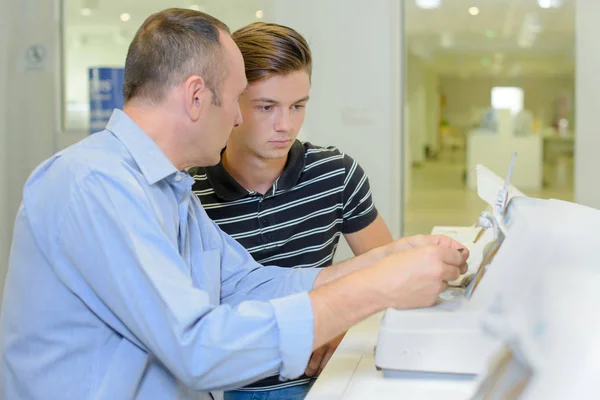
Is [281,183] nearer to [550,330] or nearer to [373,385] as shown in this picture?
[373,385]

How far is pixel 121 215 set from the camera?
46.1 inches

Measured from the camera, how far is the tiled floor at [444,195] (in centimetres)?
551

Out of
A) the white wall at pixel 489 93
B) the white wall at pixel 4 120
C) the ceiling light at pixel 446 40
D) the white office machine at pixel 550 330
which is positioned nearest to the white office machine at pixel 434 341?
the white office machine at pixel 550 330

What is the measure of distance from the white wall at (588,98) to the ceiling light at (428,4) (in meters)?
0.96

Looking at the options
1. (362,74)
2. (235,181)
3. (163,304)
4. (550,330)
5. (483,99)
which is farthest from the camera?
(483,99)

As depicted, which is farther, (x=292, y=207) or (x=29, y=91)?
(x=29, y=91)

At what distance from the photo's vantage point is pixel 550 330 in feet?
2.32

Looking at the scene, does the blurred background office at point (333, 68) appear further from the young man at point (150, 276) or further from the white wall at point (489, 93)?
the young man at point (150, 276)

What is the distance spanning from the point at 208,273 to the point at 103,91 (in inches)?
146

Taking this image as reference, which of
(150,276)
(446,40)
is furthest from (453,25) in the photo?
(150,276)

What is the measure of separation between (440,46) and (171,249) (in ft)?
16.5

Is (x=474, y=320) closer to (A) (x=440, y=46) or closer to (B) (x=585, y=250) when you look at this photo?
(B) (x=585, y=250)

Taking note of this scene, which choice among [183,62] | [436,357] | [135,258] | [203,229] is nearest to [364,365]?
[436,357]

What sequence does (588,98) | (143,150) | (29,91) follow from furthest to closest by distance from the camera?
(29,91) < (588,98) < (143,150)
